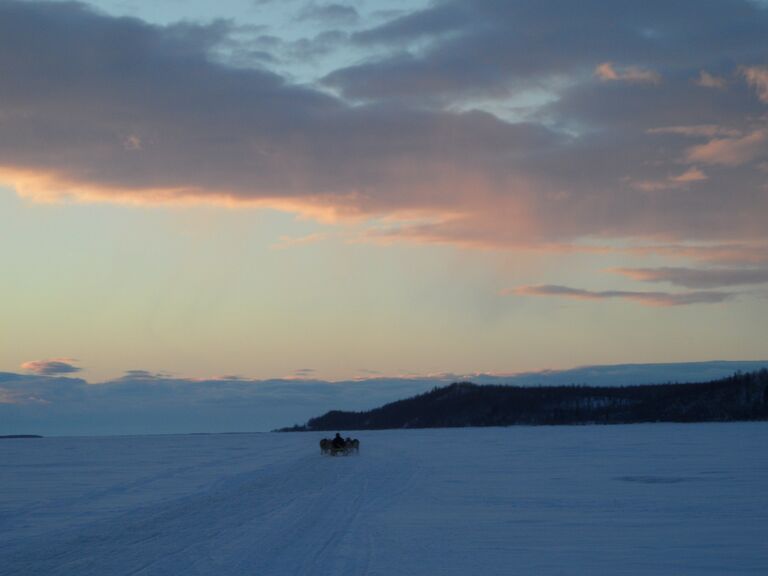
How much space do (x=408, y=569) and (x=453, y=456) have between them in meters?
28.8

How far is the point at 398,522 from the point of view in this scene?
56.2 feet

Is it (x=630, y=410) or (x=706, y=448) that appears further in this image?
(x=630, y=410)

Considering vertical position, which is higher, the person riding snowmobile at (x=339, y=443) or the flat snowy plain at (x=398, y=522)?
the person riding snowmobile at (x=339, y=443)

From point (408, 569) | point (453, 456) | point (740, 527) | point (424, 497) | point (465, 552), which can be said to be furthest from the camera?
point (453, 456)

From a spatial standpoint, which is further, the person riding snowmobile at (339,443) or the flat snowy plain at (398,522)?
the person riding snowmobile at (339,443)

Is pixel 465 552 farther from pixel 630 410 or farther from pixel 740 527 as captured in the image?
pixel 630 410

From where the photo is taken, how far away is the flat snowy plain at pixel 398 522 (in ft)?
41.7

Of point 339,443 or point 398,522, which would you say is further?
point 339,443

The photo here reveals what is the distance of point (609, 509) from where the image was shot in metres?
18.7

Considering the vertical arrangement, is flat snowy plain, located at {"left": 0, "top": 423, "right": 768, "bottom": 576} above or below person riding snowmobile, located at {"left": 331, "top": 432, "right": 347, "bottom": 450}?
below

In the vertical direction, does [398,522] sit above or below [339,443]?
below

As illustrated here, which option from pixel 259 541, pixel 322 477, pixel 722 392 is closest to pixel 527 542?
pixel 259 541

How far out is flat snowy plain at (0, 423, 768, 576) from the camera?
1271cm

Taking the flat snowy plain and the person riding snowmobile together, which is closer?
the flat snowy plain
